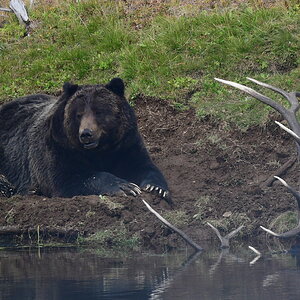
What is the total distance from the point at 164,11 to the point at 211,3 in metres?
0.70

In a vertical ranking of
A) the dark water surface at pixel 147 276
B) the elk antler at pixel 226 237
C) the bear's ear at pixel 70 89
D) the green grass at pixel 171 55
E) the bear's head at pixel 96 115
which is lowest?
the dark water surface at pixel 147 276

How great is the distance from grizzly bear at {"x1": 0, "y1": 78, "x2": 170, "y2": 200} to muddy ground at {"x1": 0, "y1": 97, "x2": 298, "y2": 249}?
26cm

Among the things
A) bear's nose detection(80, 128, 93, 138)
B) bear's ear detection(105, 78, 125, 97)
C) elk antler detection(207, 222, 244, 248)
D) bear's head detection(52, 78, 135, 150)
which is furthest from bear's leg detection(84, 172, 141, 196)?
elk antler detection(207, 222, 244, 248)

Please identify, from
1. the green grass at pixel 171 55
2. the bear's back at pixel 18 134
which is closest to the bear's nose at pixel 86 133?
the bear's back at pixel 18 134

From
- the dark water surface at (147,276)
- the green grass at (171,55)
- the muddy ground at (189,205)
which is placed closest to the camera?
the dark water surface at (147,276)

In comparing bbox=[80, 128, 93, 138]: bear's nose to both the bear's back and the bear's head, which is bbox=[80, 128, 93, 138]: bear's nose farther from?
the bear's back

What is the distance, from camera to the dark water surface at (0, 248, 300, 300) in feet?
26.6

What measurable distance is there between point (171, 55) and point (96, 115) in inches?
157

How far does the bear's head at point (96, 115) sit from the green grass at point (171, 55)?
2.11m

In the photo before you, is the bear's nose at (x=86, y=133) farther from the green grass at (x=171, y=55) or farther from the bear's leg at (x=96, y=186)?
the green grass at (x=171, y=55)

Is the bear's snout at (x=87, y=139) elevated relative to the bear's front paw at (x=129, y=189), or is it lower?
elevated

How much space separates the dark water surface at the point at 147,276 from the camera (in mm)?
8094

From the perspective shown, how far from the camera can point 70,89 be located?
39.9 ft

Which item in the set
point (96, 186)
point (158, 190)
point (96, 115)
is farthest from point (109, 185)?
point (96, 115)
